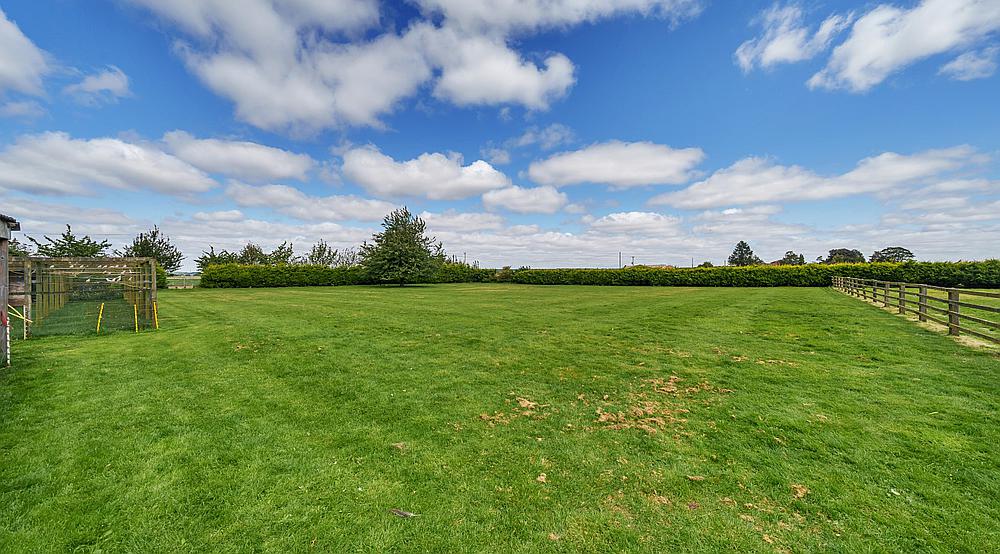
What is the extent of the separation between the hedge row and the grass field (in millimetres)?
30181

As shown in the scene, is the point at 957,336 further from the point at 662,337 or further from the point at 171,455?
the point at 171,455

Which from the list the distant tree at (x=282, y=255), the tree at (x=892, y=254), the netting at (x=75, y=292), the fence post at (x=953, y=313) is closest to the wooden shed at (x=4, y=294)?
the netting at (x=75, y=292)

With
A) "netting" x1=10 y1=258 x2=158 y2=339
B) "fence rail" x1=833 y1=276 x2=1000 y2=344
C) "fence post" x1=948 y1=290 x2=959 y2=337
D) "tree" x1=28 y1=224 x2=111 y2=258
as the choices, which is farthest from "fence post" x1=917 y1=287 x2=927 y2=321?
"tree" x1=28 y1=224 x2=111 y2=258

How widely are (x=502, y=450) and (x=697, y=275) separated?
3798cm

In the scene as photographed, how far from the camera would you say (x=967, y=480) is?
10.1ft

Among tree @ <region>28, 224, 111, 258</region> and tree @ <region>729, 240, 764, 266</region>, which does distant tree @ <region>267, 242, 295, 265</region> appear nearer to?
tree @ <region>28, 224, 111, 258</region>

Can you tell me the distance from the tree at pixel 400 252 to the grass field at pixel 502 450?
26551mm

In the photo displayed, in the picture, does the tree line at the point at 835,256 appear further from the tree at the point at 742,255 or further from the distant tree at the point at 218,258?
the distant tree at the point at 218,258

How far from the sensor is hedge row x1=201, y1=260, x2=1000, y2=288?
93.9 ft

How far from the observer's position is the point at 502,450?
3.73 m

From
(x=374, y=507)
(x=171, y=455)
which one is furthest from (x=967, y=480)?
(x=171, y=455)

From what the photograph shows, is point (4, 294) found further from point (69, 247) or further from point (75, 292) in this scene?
point (69, 247)

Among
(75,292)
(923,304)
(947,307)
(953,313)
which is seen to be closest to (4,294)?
(75,292)

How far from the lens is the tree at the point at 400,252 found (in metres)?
33.8
